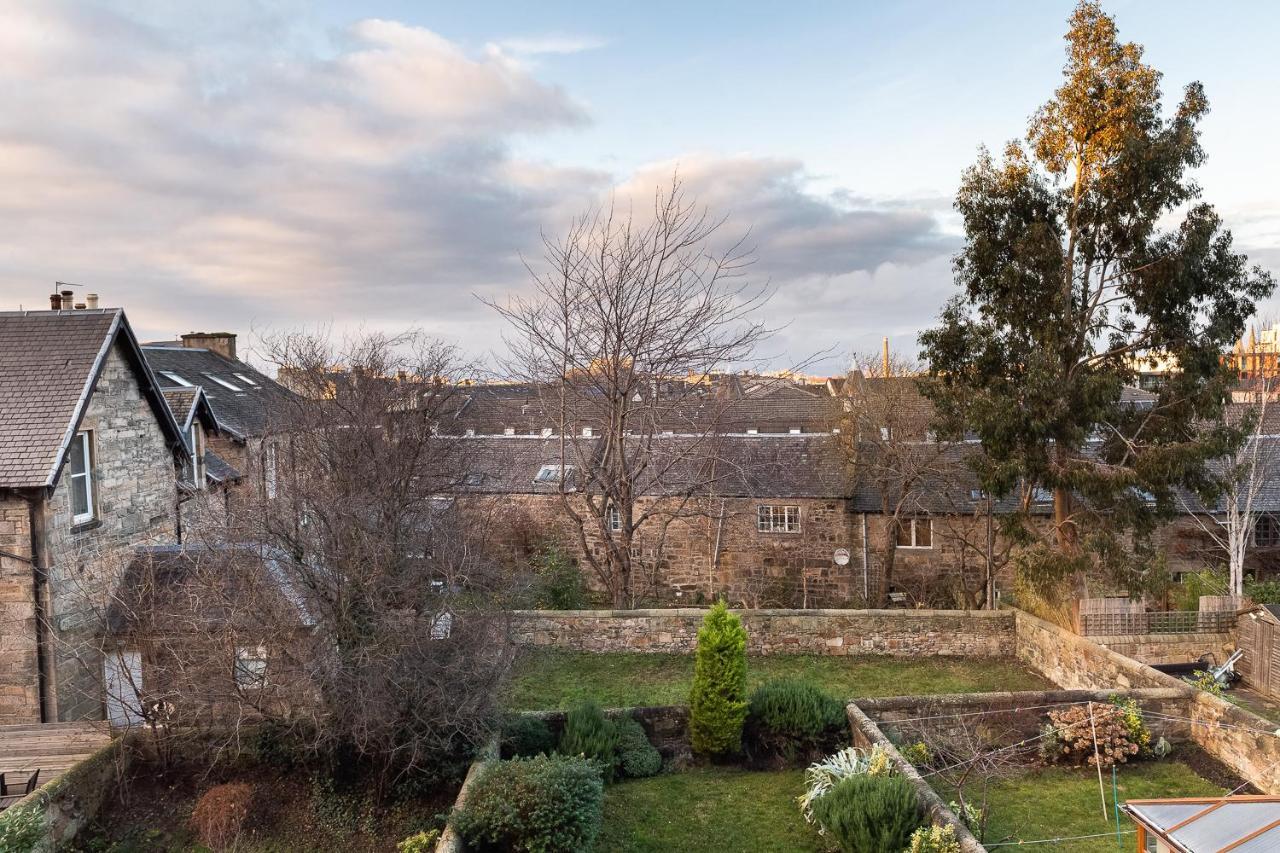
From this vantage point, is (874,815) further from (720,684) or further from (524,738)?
(524,738)

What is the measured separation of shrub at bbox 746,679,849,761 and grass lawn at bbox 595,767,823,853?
396mm

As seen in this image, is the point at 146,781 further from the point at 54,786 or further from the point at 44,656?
the point at 44,656

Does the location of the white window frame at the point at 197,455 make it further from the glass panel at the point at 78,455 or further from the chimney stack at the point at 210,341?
the chimney stack at the point at 210,341

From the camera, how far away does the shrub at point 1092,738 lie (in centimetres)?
1123

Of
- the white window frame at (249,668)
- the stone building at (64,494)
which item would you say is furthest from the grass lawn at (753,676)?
the stone building at (64,494)

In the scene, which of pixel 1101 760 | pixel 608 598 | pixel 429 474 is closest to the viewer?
pixel 1101 760

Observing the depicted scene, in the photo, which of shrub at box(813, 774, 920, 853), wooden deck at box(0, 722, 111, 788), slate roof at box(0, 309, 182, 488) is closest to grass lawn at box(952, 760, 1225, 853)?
shrub at box(813, 774, 920, 853)

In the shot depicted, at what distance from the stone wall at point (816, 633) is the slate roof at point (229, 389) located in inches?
494

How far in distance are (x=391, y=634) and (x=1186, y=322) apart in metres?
15.4

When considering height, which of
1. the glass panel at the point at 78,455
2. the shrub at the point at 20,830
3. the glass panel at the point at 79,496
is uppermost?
the glass panel at the point at 78,455

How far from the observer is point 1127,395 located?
1619 inches

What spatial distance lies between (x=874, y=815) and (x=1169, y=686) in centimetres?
700

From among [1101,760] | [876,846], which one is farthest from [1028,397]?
[876,846]

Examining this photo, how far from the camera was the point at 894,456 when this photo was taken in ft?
74.1
